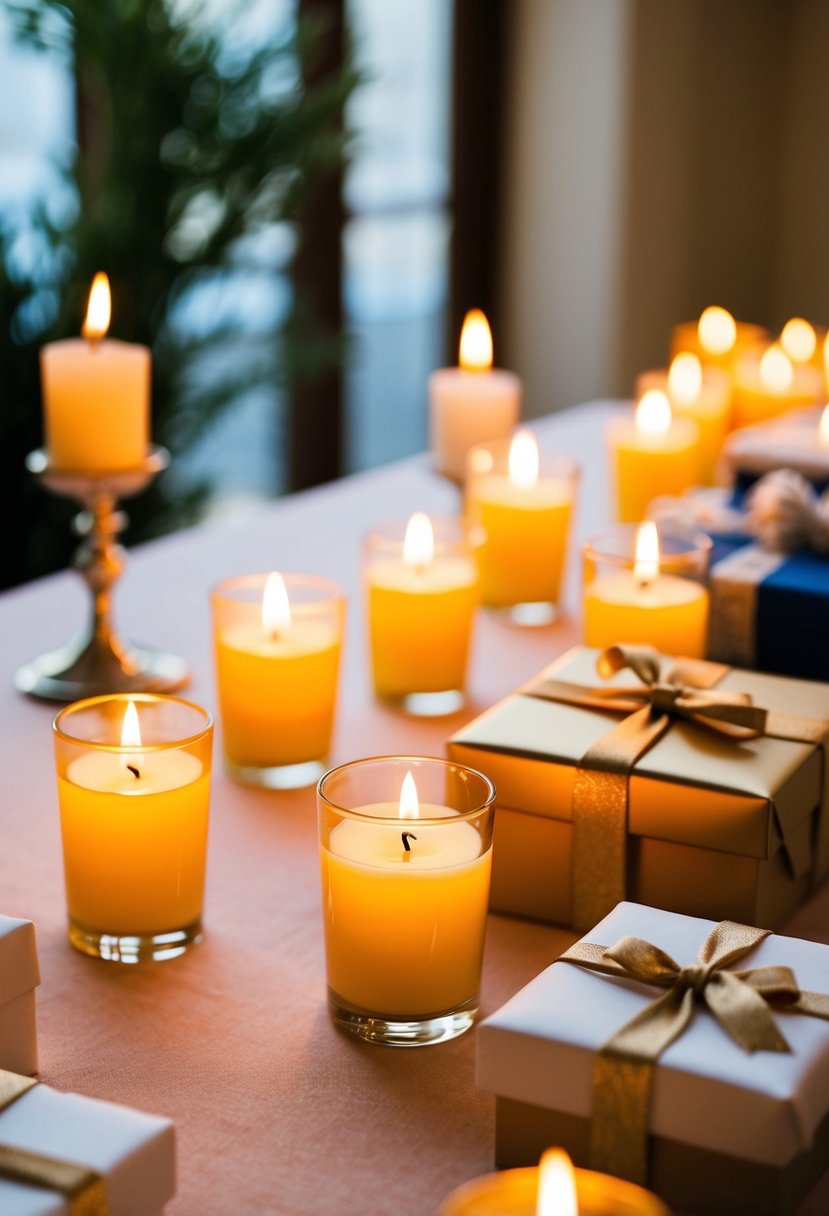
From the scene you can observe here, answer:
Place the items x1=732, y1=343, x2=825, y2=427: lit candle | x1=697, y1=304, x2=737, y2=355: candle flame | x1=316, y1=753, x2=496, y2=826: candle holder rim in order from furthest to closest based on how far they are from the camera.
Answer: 1. x1=697, y1=304, x2=737, y2=355: candle flame
2. x1=732, y1=343, x2=825, y2=427: lit candle
3. x1=316, y1=753, x2=496, y2=826: candle holder rim

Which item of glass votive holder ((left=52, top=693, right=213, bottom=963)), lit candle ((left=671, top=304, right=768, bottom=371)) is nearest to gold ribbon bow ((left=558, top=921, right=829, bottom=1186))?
glass votive holder ((left=52, top=693, right=213, bottom=963))

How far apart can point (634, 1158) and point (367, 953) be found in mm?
176

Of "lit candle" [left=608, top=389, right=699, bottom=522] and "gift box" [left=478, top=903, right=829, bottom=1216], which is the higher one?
"lit candle" [left=608, top=389, right=699, bottom=522]

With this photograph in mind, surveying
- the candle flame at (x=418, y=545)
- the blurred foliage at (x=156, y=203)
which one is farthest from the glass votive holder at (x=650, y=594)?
the blurred foliage at (x=156, y=203)

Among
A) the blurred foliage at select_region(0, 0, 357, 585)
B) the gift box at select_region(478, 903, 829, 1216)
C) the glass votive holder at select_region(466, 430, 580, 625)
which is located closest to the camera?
the gift box at select_region(478, 903, 829, 1216)

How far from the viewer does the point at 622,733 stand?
2.88 feet

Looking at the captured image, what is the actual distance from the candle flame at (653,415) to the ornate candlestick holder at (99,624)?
0.58m

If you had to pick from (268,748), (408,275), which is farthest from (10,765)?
(408,275)

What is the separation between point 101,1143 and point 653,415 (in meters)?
1.15

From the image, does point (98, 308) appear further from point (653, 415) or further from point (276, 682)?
point (653, 415)

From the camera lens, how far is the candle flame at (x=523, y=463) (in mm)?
1372

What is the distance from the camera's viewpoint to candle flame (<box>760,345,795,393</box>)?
1.89m

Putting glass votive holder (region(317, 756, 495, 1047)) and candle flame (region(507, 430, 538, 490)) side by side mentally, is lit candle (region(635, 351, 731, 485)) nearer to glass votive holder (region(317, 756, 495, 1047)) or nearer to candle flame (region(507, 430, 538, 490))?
candle flame (region(507, 430, 538, 490))

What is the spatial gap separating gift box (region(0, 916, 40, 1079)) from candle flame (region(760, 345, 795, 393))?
1.41 m
